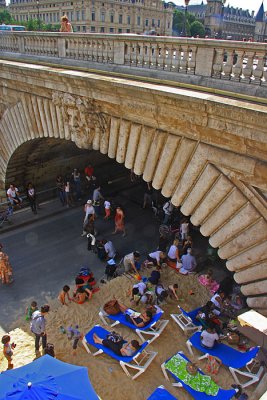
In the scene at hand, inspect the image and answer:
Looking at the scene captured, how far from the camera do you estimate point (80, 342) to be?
827 centimetres

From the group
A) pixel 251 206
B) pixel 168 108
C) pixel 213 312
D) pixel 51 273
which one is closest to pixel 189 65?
pixel 168 108

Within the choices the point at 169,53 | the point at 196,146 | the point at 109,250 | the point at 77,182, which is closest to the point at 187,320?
the point at 109,250

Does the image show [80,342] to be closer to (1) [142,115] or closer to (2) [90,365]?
(2) [90,365]

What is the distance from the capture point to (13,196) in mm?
13695

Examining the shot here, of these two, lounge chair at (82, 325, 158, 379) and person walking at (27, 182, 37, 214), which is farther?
person walking at (27, 182, 37, 214)

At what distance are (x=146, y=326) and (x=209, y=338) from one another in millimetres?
1423

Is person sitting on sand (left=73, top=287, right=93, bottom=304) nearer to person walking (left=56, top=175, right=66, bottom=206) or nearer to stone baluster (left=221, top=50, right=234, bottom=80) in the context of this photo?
person walking (left=56, top=175, right=66, bottom=206)

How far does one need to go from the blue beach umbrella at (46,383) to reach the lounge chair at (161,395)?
4.01ft

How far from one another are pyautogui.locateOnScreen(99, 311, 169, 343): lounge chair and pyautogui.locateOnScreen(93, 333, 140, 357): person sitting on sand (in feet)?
1.68

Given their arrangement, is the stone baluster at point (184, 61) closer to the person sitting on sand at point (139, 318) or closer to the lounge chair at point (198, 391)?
the person sitting on sand at point (139, 318)

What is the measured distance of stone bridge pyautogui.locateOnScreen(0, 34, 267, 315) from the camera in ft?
19.4

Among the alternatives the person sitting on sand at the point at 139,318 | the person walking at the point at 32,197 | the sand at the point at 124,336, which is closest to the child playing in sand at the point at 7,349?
the sand at the point at 124,336

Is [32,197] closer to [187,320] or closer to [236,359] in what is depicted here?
[187,320]

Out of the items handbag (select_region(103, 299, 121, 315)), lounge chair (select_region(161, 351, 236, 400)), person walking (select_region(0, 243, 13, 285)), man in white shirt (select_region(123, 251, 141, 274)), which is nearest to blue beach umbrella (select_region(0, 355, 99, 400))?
lounge chair (select_region(161, 351, 236, 400))
